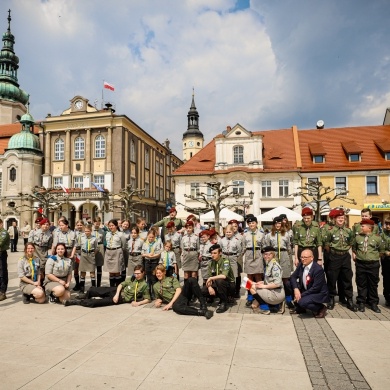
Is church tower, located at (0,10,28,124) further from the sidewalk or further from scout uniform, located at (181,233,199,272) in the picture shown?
the sidewalk

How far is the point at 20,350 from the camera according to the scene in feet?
15.5

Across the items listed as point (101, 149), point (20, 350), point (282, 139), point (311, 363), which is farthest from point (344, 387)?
point (101, 149)

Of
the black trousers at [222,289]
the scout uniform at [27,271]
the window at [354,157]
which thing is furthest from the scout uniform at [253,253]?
the window at [354,157]

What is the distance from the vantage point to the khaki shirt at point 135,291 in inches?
293

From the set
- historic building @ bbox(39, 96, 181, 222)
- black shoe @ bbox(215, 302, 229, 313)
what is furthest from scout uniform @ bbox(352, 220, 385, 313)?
historic building @ bbox(39, 96, 181, 222)

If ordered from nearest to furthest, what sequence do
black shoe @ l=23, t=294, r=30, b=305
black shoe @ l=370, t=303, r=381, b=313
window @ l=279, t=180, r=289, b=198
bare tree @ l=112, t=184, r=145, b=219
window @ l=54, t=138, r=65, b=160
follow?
black shoe @ l=370, t=303, r=381, b=313, black shoe @ l=23, t=294, r=30, b=305, bare tree @ l=112, t=184, r=145, b=219, window @ l=279, t=180, r=289, b=198, window @ l=54, t=138, r=65, b=160

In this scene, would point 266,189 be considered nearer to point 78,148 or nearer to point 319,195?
point 319,195

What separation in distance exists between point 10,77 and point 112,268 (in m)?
66.2

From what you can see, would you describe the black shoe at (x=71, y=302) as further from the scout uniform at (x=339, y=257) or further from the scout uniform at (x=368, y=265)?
the scout uniform at (x=368, y=265)

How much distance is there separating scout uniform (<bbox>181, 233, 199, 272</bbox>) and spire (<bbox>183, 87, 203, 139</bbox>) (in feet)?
249

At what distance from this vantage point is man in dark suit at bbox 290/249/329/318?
20.9ft

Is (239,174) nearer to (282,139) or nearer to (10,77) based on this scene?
(282,139)

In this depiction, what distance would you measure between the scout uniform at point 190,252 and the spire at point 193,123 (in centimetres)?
7582

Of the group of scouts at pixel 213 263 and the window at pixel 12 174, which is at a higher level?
the window at pixel 12 174
